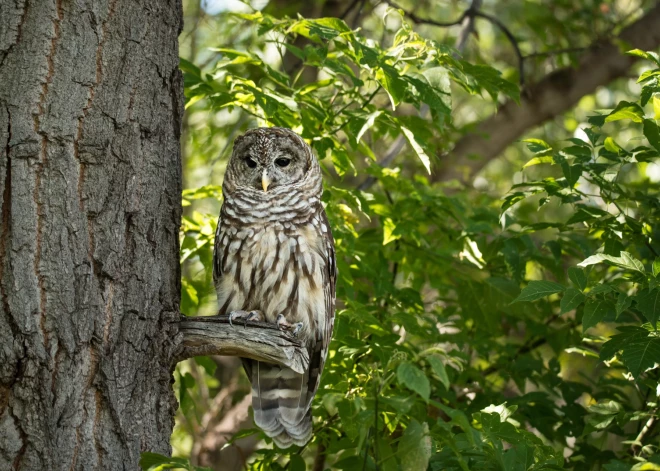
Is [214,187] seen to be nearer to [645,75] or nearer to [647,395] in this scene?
[645,75]

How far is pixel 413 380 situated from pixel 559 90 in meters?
5.03

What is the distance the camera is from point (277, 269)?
336 cm

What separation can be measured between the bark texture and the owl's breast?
0.68 meters

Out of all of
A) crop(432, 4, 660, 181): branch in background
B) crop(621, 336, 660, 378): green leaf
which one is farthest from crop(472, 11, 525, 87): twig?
crop(621, 336, 660, 378): green leaf

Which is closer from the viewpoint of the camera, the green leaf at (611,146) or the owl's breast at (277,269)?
the green leaf at (611,146)

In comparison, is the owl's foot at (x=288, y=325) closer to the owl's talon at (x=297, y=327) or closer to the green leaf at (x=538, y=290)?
the owl's talon at (x=297, y=327)

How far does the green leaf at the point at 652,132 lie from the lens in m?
2.79

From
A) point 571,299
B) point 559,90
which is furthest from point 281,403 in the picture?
point 559,90

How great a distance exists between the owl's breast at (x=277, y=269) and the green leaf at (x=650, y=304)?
4.40 feet

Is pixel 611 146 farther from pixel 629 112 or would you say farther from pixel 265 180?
pixel 265 180

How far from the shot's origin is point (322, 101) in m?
3.61

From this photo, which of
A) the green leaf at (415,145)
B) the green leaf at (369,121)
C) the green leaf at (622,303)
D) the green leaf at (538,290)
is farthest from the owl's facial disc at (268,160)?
the green leaf at (622,303)

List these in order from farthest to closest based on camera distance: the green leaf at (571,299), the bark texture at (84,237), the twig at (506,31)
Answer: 1. the twig at (506,31)
2. the green leaf at (571,299)
3. the bark texture at (84,237)

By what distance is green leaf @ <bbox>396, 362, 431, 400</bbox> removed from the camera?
1954 millimetres
